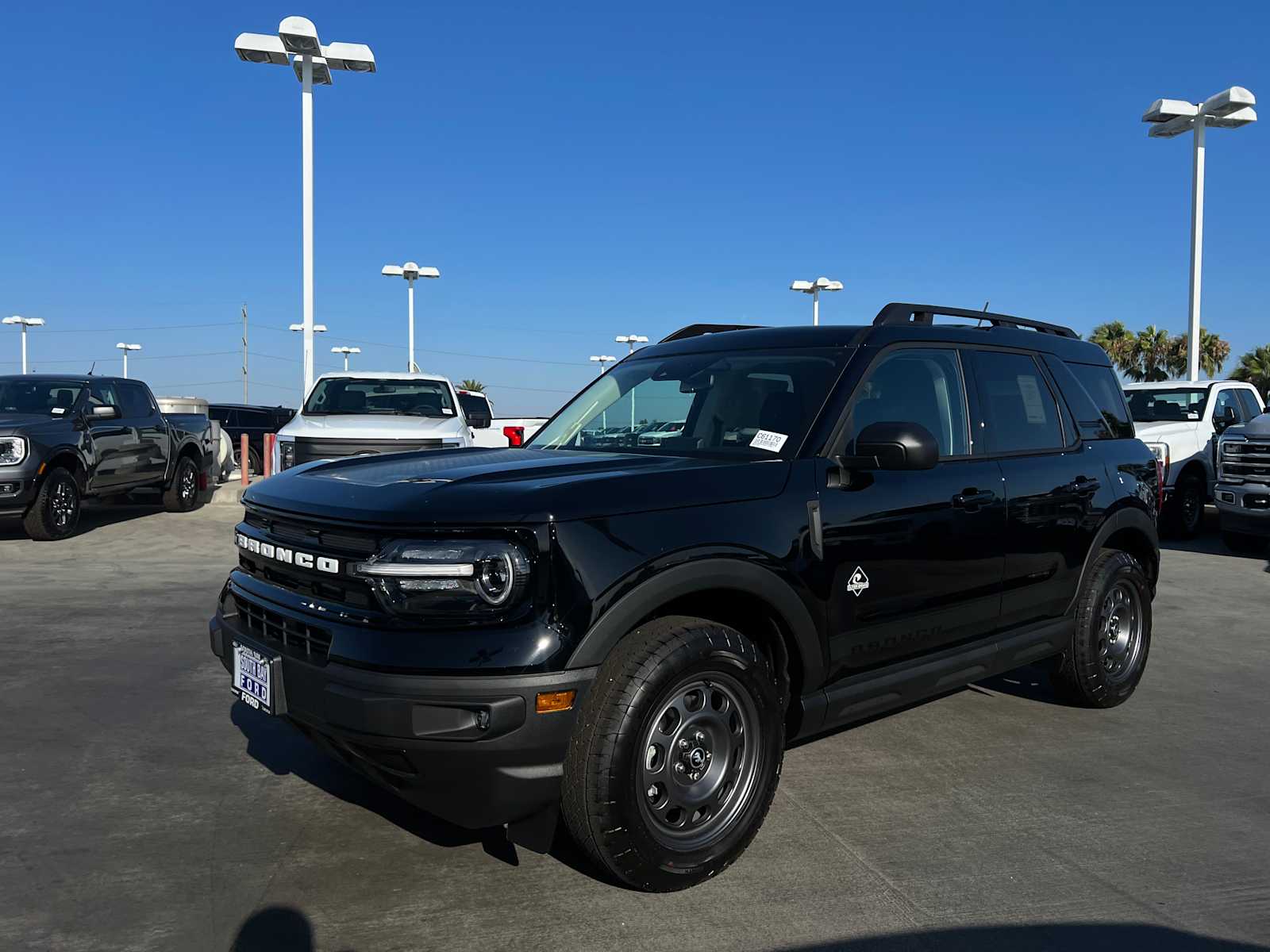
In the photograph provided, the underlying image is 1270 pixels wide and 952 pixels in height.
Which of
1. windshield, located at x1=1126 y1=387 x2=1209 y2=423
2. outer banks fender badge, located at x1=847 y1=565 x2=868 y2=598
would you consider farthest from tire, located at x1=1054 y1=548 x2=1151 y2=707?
windshield, located at x1=1126 y1=387 x2=1209 y2=423

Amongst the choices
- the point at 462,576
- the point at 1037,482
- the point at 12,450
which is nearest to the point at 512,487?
the point at 462,576

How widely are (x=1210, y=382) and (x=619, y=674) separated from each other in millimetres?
13647

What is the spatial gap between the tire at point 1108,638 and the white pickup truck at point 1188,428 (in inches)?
279

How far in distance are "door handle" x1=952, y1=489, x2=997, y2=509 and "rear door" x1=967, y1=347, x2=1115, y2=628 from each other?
0.16 m

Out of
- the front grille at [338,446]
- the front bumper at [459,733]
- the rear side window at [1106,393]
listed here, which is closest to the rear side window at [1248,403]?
the rear side window at [1106,393]

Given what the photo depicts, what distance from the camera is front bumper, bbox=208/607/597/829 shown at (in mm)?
2723

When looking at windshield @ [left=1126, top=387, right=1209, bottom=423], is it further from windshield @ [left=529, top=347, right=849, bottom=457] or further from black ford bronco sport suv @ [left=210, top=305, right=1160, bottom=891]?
windshield @ [left=529, top=347, right=849, bottom=457]

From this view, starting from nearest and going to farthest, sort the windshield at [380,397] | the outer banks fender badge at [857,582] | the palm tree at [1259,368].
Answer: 1. the outer banks fender badge at [857,582]
2. the windshield at [380,397]
3. the palm tree at [1259,368]

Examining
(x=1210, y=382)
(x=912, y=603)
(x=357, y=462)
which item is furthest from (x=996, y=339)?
(x=1210, y=382)

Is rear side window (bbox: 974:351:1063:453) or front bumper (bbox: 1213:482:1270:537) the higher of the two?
rear side window (bbox: 974:351:1063:453)

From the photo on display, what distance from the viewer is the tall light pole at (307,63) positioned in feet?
56.4

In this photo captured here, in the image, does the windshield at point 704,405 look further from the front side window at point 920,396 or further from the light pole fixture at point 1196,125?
the light pole fixture at point 1196,125

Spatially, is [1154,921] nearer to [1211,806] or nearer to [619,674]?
[1211,806]

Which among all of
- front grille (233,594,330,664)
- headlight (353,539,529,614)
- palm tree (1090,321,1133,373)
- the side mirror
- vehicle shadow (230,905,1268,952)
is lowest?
vehicle shadow (230,905,1268,952)
